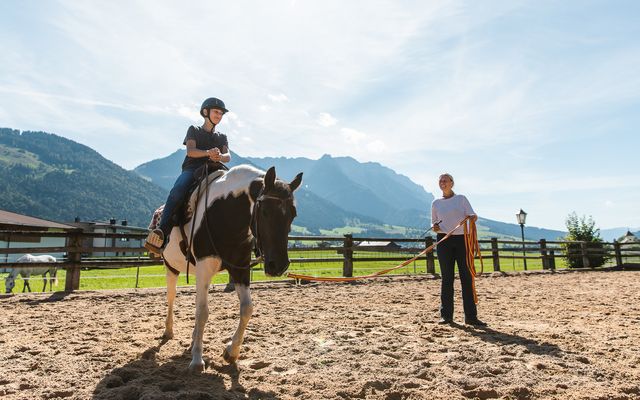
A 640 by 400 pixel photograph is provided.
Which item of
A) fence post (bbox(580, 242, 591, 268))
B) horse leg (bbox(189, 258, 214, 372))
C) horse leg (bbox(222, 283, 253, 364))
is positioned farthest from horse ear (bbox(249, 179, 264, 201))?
fence post (bbox(580, 242, 591, 268))

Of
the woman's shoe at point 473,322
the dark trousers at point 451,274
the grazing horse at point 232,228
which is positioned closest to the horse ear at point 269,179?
the grazing horse at point 232,228

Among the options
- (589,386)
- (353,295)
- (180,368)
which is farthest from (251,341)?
(353,295)

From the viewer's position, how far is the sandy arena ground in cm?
296

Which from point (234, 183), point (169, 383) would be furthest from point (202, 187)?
point (169, 383)

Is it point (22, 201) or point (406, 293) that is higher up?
point (22, 201)

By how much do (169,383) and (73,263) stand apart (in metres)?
7.79

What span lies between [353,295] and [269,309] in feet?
8.75

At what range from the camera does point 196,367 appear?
133 inches

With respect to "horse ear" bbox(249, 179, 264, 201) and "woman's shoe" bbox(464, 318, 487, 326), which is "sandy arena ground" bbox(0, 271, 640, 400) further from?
"horse ear" bbox(249, 179, 264, 201)

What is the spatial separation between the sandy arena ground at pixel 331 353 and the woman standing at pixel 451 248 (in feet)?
1.18

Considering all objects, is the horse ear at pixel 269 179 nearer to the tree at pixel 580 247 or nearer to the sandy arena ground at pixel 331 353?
the sandy arena ground at pixel 331 353

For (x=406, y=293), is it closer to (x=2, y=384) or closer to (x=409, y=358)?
(x=409, y=358)

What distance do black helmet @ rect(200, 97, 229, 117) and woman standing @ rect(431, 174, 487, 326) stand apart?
3.60 m

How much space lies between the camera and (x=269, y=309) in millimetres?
6902
